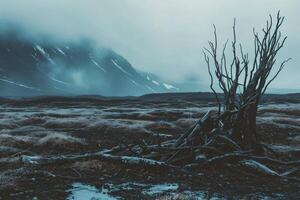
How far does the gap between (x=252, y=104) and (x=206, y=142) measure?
2634mm

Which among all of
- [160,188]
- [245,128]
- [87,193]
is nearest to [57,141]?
[245,128]

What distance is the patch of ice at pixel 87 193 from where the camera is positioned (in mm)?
12523

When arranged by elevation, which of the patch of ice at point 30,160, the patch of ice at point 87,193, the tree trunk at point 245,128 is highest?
the tree trunk at point 245,128

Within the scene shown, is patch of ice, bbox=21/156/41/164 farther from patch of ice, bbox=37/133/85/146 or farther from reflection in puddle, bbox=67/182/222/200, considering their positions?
patch of ice, bbox=37/133/85/146

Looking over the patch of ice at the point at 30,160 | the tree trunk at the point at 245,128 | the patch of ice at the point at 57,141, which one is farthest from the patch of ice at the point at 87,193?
the patch of ice at the point at 57,141

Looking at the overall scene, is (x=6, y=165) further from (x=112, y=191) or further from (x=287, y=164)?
(x=287, y=164)

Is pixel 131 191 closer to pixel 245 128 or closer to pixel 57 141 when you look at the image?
pixel 245 128

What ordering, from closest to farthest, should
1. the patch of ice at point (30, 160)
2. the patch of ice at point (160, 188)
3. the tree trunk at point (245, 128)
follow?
the patch of ice at point (160, 188) < the patch of ice at point (30, 160) < the tree trunk at point (245, 128)

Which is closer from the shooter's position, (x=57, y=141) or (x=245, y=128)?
(x=245, y=128)

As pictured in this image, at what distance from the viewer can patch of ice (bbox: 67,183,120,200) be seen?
12523 millimetres

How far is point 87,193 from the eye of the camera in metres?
13.0

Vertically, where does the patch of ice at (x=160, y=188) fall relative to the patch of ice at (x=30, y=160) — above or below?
below

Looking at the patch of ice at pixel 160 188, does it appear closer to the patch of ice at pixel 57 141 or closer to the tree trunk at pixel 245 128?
the tree trunk at pixel 245 128

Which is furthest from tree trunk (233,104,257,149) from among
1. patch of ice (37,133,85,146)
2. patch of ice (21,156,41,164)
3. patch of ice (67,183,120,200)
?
patch of ice (37,133,85,146)
